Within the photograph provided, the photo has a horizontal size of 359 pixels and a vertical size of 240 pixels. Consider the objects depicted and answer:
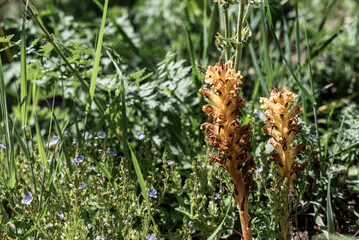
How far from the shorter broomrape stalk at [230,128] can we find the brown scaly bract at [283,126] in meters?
0.12

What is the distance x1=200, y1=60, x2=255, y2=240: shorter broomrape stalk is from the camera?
1.58m

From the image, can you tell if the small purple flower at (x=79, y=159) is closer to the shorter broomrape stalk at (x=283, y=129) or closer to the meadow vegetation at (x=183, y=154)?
the meadow vegetation at (x=183, y=154)

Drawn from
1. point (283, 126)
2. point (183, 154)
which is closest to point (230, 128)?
point (283, 126)

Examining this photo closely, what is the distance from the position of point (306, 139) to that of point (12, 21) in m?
2.51

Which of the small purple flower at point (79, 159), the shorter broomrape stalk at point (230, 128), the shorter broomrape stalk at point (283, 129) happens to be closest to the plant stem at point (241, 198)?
the shorter broomrape stalk at point (230, 128)

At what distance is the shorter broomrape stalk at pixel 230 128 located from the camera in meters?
1.58

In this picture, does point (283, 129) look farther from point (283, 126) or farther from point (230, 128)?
point (230, 128)

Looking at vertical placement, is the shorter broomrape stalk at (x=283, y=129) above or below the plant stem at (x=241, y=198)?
above

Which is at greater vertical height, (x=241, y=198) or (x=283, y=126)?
(x=283, y=126)

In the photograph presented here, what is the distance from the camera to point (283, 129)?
165 centimetres

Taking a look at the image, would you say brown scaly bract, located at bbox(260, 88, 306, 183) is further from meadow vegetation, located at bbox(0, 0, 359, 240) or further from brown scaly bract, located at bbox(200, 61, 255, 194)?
brown scaly bract, located at bbox(200, 61, 255, 194)

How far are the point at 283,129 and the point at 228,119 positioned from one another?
247 mm

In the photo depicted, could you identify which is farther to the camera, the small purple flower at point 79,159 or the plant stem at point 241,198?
the small purple flower at point 79,159

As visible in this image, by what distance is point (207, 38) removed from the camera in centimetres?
260
